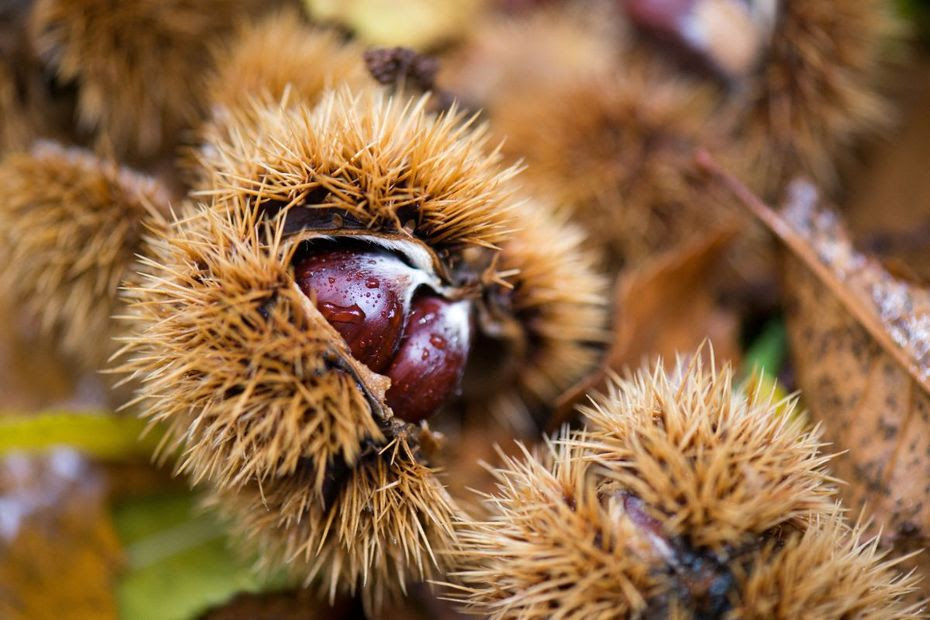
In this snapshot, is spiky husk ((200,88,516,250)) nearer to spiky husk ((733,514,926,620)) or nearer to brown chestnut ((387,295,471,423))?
brown chestnut ((387,295,471,423))

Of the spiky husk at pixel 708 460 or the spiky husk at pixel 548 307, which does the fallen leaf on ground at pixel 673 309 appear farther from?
the spiky husk at pixel 708 460

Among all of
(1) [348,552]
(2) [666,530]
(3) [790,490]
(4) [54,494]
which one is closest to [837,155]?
(3) [790,490]

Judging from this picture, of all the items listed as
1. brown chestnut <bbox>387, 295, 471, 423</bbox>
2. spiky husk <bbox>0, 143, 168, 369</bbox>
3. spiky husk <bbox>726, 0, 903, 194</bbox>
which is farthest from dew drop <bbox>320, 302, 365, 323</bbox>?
spiky husk <bbox>726, 0, 903, 194</bbox>

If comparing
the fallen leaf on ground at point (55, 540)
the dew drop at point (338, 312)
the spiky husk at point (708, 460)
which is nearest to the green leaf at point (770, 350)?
the spiky husk at point (708, 460)

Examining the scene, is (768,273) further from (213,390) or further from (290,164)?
(213,390)

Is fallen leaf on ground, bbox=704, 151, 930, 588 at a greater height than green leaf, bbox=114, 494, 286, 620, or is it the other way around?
fallen leaf on ground, bbox=704, 151, 930, 588

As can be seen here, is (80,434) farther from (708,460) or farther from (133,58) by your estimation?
(708,460)

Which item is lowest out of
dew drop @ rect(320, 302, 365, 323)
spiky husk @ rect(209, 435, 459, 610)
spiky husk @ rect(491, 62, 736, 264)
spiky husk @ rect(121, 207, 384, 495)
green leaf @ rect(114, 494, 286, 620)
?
green leaf @ rect(114, 494, 286, 620)
